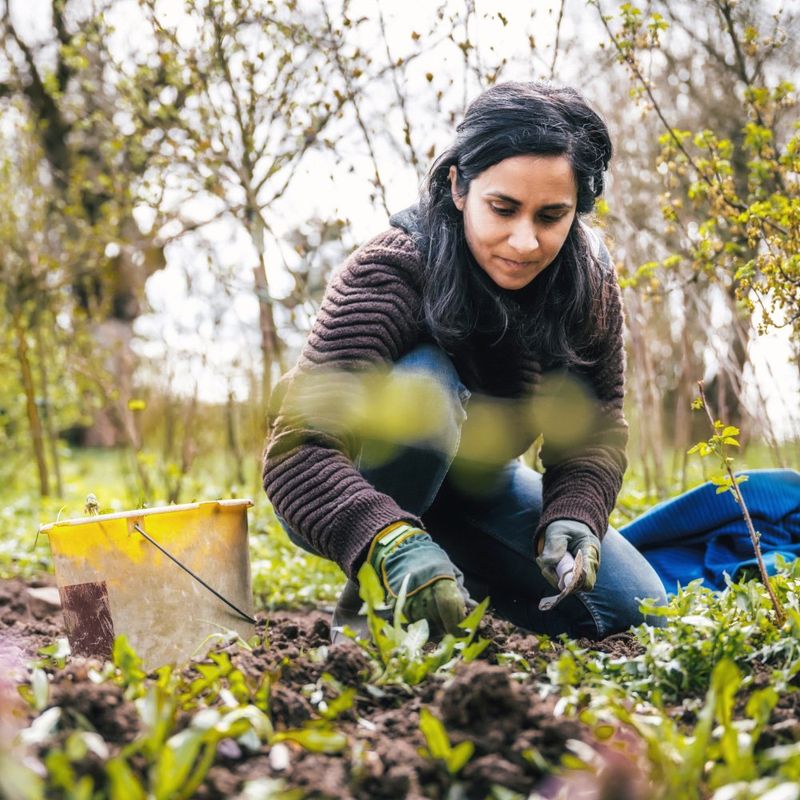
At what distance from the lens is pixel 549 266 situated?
214 centimetres

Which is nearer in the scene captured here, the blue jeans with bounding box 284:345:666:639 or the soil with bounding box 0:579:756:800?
the soil with bounding box 0:579:756:800

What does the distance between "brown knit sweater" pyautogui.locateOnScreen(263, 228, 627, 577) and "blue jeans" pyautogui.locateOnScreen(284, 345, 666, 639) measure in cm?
10

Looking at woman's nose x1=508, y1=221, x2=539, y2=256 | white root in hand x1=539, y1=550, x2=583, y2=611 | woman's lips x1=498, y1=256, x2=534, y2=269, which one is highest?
woman's nose x1=508, y1=221, x2=539, y2=256

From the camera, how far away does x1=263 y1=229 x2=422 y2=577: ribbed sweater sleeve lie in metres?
1.79

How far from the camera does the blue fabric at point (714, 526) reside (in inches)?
104

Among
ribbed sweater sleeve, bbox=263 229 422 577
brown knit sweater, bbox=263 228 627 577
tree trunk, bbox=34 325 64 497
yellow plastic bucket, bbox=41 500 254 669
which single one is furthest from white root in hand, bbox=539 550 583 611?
tree trunk, bbox=34 325 64 497

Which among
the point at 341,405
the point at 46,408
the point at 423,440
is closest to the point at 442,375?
the point at 423,440

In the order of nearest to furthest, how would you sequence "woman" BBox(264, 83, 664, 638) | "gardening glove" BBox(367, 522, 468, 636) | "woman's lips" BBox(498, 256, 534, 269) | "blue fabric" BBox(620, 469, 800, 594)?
"gardening glove" BBox(367, 522, 468, 636) < "woman" BBox(264, 83, 664, 638) < "woman's lips" BBox(498, 256, 534, 269) < "blue fabric" BBox(620, 469, 800, 594)

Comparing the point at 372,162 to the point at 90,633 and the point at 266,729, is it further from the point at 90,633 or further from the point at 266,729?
the point at 266,729

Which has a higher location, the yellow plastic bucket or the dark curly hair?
the dark curly hair

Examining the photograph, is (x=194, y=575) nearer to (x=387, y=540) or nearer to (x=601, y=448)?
(x=387, y=540)

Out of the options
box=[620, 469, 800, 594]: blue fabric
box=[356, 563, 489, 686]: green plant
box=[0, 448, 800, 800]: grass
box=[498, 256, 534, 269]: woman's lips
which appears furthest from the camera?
box=[620, 469, 800, 594]: blue fabric

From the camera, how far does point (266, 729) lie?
1216 mm

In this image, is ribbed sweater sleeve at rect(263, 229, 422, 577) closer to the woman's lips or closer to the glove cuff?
the glove cuff
